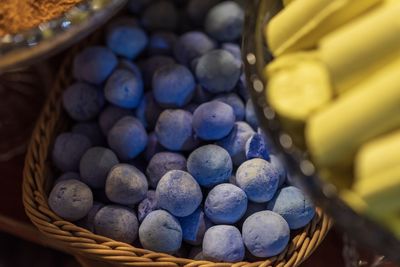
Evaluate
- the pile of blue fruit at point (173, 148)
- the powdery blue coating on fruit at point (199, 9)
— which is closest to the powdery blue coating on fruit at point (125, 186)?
the pile of blue fruit at point (173, 148)

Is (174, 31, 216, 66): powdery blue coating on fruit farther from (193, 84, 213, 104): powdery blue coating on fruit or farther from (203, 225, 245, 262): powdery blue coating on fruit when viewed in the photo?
(203, 225, 245, 262): powdery blue coating on fruit

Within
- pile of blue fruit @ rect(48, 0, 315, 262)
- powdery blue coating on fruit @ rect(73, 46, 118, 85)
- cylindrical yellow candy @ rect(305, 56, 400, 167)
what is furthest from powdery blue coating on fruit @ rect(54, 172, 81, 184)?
cylindrical yellow candy @ rect(305, 56, 400, 167)

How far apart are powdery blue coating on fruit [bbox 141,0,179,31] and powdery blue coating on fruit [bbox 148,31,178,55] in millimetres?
15

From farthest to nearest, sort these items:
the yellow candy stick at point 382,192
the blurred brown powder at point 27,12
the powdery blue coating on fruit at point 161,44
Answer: the powdery blue coating on fruit at point 161,44 → the blurred brown powder at point 27,12 → the yellow candy stick at point 382,192

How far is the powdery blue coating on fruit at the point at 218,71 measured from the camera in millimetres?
710

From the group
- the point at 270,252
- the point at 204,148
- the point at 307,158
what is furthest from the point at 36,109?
the point at 307,158

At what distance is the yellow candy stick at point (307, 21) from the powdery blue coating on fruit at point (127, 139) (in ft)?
0.84

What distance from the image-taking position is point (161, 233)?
0.62 meters

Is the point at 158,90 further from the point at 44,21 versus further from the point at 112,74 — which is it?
the point at 44,21

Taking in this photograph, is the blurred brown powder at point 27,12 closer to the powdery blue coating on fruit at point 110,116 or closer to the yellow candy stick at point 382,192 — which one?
the powdery blue coating on fruit at point 110,116

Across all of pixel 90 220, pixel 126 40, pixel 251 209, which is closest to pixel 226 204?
pixel 251 209

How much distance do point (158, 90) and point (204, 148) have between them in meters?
0.09

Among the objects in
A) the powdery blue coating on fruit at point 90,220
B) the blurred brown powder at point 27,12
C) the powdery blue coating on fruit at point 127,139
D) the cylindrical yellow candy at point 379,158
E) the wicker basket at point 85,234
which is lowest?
the powdery blue coating on fruit at point 90,220

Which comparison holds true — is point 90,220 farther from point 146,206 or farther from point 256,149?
point 256,149
